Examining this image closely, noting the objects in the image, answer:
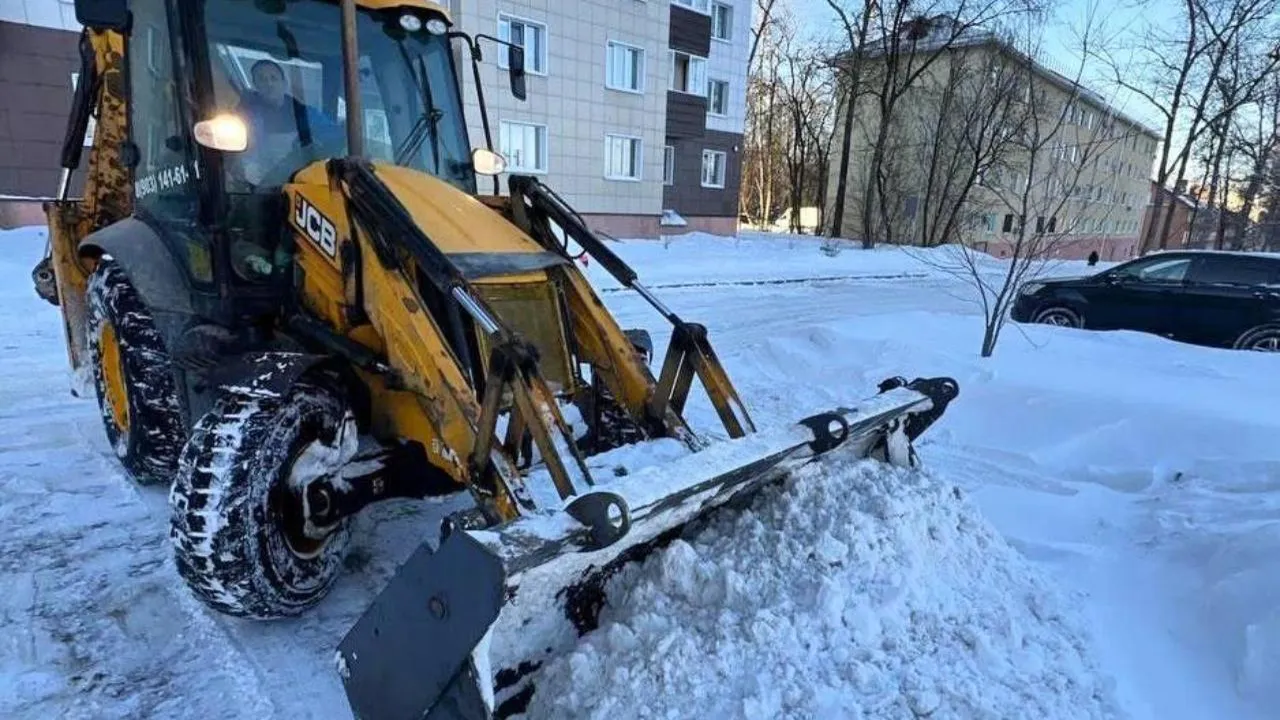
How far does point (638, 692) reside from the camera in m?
2.11

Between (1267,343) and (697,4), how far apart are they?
19.2 m

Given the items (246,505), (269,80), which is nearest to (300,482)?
(246,505)

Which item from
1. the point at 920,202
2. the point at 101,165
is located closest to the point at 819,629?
the point at 101,165

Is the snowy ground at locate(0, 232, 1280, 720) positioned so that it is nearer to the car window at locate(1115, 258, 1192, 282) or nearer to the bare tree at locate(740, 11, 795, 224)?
the car window at locate(1115, 258, 1192, 282)

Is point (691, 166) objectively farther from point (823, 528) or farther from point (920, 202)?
point (823, 528)

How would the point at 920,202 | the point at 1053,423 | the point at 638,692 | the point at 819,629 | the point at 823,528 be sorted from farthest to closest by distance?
the point at 920,202 → the point at 1053,423 → the point at 823,528 → the point at 819,629 → the point at 638,692

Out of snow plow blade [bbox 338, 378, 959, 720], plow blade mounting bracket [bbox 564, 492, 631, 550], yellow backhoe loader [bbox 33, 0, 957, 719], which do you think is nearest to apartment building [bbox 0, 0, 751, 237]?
yellow backhoe loader [bbox 33, 0, 957, 719]

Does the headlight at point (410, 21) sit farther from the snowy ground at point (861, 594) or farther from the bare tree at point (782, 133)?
the bare tree at point (782, 133)

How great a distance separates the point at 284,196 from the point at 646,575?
2.25 metres

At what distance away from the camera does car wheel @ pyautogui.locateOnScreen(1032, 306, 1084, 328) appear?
34.0ft

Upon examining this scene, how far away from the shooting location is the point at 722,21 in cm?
2600

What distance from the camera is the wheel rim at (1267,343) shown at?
30.2 feet

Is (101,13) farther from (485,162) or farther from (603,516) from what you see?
(603,516)

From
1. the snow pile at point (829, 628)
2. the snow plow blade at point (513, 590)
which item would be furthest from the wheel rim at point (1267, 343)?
the snow plow blade at point (513, 590)
